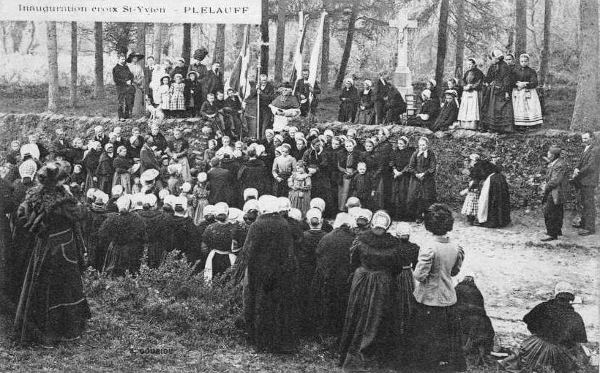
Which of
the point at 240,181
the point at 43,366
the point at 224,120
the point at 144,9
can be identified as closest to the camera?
the point at 43,366

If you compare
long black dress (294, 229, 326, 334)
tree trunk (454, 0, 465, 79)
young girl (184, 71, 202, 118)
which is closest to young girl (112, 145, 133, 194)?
young girl (184, 71, 202, 118)

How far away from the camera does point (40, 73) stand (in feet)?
82.3

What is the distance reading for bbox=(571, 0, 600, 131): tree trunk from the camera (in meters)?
12.4

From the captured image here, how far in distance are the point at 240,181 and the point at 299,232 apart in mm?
5441

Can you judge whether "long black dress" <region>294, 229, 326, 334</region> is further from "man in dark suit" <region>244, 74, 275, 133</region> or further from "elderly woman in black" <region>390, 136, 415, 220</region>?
"man in dark suit" <region>244, 74, 275, 133</region>

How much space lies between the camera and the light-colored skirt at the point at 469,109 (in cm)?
1284

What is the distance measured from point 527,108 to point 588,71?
1439 mm

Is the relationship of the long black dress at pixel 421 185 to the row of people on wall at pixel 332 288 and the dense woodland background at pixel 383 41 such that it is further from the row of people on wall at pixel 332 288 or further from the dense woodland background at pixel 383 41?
the row of people on wall at pixel 332 288

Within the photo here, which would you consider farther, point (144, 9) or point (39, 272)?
point (144, 9)

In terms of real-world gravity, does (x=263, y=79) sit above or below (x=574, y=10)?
below

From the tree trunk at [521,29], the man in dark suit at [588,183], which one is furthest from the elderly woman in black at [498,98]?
the tree trunk at [521,29]

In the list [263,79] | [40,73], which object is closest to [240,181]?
[263,79]

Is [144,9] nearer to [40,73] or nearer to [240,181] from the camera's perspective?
[240,181]
